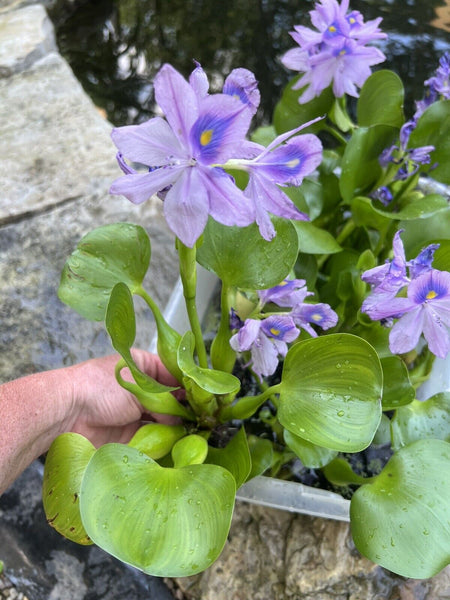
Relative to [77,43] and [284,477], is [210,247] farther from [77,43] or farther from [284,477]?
[77,43]

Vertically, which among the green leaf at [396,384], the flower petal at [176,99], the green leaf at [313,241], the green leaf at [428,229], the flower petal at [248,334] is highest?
the flower petal at [176,99]

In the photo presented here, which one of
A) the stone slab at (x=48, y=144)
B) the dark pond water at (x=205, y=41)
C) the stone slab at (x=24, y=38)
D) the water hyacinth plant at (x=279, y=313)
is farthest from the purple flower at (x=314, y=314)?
the stone slab at (x=24, y=38)

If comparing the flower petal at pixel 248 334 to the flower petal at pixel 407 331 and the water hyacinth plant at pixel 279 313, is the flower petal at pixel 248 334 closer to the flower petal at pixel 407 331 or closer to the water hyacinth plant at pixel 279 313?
the water hyacinth plant at pixel 279 313

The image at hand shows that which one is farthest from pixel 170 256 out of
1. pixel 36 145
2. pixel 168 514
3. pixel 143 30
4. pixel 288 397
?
pixel 143 30

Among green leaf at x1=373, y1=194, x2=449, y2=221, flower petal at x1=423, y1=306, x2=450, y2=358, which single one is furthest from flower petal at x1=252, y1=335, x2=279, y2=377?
green leaf at x1=373, y1=194, x2=449, y2=221

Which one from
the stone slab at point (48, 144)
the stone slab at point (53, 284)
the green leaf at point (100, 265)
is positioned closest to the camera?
the green leaf at point (100, 265)

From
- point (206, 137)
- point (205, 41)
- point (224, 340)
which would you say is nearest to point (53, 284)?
point (224, 340)
